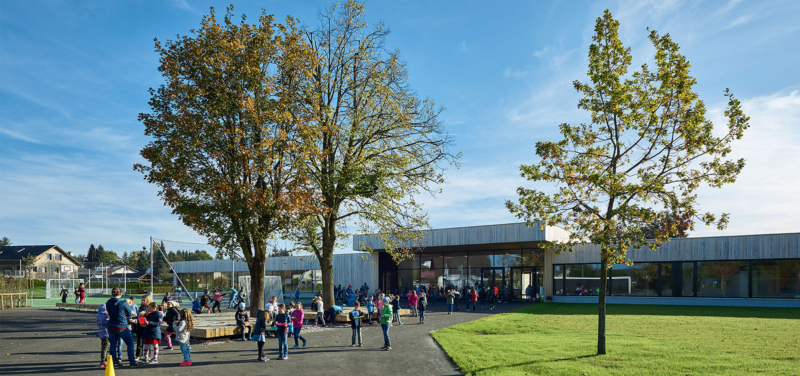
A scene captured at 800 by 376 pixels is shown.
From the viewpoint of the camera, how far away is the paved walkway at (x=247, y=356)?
11.4 metres

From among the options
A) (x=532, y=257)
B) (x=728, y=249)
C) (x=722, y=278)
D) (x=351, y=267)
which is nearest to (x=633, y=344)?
(x=728, y=249)

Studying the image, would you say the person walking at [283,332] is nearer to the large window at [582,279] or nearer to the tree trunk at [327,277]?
the tree trunk at [327,277]

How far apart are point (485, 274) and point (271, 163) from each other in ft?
70.3

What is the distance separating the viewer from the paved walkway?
1135 centimetres

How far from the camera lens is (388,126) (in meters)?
22.8

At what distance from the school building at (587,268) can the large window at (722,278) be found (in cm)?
5

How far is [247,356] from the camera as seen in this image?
43.6ft

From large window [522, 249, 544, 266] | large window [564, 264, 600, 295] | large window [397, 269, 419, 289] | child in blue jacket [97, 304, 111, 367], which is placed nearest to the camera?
child in blue jacket [97, 304, 111, 367]

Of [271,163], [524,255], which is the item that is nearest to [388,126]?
[271,163]

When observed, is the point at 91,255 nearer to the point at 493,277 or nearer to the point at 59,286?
the point at 59,286

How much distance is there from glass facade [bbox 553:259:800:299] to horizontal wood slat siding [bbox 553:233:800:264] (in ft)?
1.26

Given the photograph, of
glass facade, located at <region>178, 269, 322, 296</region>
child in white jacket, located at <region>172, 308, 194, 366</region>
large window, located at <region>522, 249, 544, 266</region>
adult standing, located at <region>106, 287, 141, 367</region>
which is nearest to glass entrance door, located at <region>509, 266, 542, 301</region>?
large window, located at <region>522, 249, 544, 266</region>

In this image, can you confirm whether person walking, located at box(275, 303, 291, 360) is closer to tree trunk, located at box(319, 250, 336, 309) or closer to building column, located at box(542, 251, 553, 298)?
tree trunk, located at box(319, 250, 336, 309)

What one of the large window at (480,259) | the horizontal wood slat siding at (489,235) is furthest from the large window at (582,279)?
the large window at (480,259)
